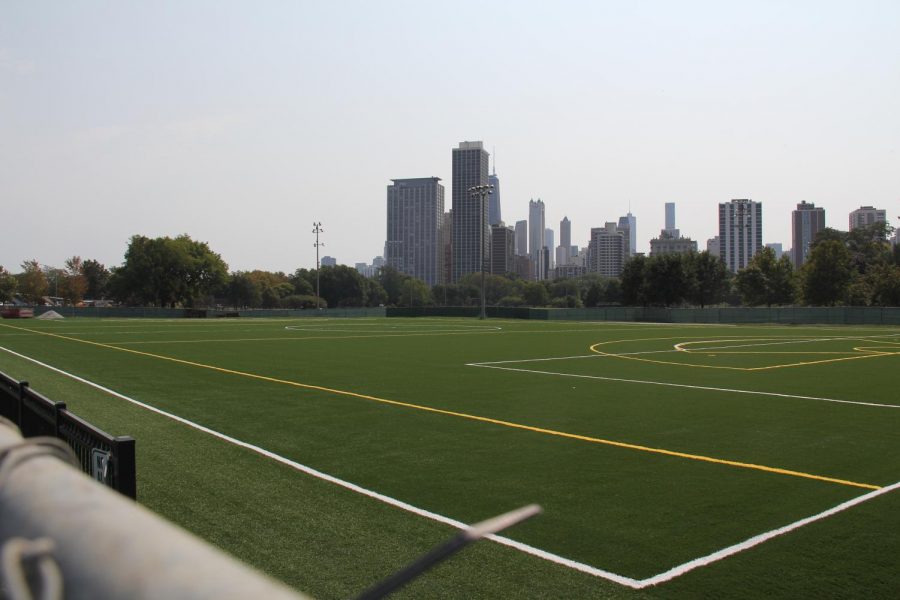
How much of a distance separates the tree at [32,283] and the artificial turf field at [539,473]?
124 meters

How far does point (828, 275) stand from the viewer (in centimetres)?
8462

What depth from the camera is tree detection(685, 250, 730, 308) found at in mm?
93562

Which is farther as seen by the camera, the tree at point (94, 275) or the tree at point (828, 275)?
the tree at point (94, 275)

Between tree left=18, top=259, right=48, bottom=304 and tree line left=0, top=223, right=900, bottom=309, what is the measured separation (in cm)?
17

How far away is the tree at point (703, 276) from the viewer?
93562mm

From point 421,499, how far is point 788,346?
2811cm

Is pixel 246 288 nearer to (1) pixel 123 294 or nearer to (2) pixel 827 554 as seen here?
(1) pixel 123 294

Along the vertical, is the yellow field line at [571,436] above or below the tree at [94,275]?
below

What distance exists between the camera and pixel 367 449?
9.84m

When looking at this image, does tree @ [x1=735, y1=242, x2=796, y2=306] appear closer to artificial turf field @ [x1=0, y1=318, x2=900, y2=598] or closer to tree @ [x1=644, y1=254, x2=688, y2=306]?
tree @ [x1=644, y1=254, x2=688, y2=306]

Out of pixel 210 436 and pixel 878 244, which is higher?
pixel 878 244

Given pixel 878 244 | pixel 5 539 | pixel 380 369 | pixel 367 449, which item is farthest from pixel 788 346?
pixel 878 244

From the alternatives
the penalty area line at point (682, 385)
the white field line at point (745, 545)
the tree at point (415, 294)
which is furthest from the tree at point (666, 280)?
the white field line at point (745, 545)

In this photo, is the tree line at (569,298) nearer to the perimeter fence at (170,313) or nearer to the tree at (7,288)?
the tree at (7,288)
